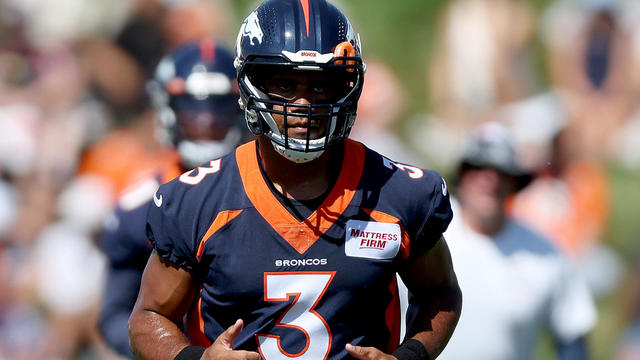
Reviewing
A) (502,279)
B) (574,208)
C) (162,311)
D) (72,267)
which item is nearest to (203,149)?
(502,279)

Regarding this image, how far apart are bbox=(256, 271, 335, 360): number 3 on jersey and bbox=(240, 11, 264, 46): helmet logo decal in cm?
78

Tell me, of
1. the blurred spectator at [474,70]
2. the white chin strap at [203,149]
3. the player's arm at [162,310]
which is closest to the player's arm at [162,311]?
the player's arm at [162,310]

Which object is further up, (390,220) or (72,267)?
(390,220)

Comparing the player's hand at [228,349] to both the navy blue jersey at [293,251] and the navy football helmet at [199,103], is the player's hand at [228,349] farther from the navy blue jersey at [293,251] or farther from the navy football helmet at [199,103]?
the navy football helmet at [199,103]

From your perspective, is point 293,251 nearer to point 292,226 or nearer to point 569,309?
point 292,226

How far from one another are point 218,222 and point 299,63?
1.87 ft

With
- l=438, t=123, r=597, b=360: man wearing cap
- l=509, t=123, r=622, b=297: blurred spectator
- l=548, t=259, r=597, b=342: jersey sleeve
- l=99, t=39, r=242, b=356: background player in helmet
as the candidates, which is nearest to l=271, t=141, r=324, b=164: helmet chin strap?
l=99, t=39, r=242, b=356: background player in helmet

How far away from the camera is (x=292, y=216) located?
338cm

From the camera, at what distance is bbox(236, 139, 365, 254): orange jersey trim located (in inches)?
132

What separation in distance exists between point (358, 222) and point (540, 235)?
2.82m

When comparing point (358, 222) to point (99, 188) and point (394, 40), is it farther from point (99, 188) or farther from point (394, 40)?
point (394, 40)

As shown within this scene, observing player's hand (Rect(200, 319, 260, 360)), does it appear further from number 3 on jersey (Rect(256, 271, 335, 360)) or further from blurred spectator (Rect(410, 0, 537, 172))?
blurred spectator (Rect(410, 0, 537, 172))

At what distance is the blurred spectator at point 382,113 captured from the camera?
9.74m

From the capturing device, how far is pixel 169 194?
134 inches
